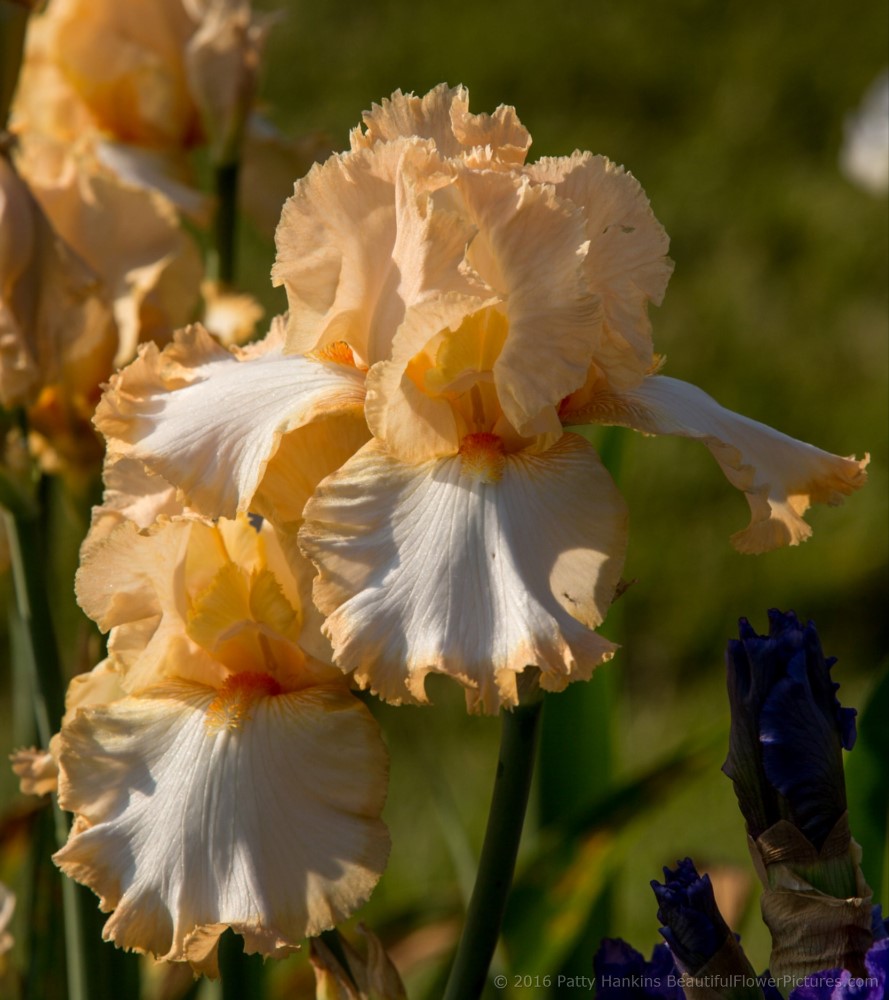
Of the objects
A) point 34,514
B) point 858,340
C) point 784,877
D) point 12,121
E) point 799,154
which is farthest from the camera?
point 799,154

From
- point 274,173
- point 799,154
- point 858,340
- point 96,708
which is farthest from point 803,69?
point 96,708

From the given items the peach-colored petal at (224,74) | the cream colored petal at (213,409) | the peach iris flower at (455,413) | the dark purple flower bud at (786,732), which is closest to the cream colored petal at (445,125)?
the peach iris flower at (455,413)

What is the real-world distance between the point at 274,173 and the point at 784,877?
87 centimetres

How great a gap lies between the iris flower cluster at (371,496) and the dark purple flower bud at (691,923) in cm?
11

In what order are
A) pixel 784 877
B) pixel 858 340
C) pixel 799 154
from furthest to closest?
pixel 799 154 → pixel 858 340 → pixel 784 877

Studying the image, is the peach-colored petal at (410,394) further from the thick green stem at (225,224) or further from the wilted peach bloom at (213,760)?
the thick green stem at (225,224)

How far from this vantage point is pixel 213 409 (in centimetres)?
62

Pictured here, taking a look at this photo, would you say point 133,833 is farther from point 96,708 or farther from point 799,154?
point 799,154

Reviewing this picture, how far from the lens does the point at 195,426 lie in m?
0.61

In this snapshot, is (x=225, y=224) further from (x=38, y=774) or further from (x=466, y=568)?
(x=466, y=568)

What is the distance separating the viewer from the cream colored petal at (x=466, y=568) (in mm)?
524

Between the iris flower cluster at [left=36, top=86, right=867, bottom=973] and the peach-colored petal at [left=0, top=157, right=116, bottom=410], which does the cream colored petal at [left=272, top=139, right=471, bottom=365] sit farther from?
the peach-colored petal at [left=0, top=157, right=116, bottom=410]

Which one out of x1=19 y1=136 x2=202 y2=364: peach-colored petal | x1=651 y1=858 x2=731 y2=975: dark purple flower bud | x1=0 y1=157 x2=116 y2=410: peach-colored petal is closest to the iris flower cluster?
x1=651 y1=858 x2=731 y2=975: dark purple flower bud

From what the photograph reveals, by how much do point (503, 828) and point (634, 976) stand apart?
4.7 inches
